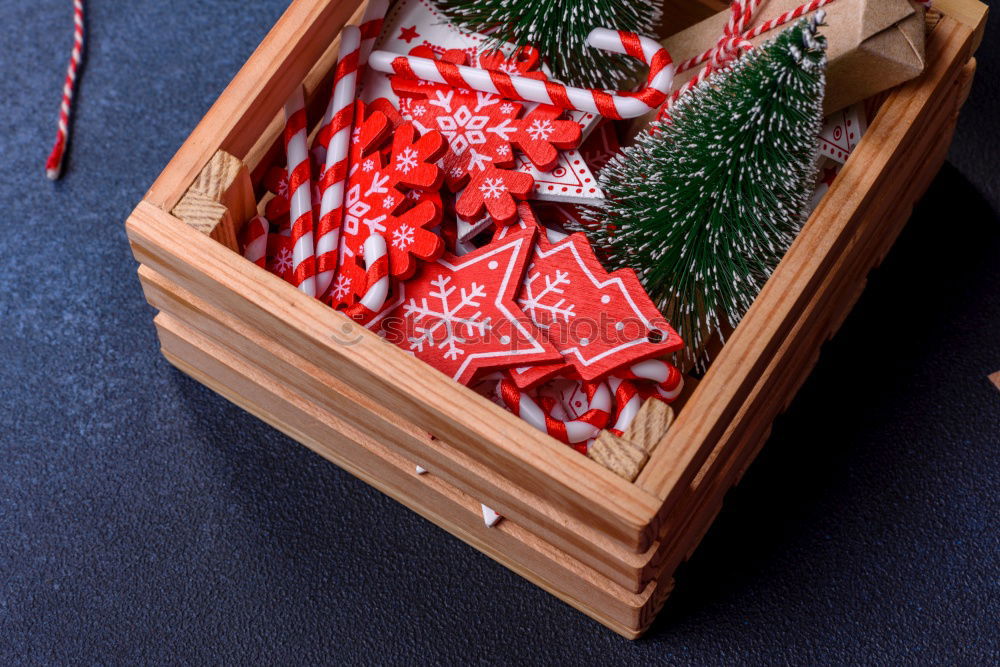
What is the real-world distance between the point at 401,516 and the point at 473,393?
357 millimetres

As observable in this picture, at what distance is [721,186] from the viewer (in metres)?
→ 1.18

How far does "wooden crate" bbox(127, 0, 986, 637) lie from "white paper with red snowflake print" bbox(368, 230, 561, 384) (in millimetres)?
68

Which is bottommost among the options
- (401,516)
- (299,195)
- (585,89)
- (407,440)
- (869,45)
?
(401,516)

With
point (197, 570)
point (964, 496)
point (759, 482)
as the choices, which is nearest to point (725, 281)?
point (759, 482)

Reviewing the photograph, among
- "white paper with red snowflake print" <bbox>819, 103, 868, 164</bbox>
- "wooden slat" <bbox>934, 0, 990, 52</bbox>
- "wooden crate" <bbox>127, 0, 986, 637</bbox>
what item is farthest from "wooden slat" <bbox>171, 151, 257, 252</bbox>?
"wooden slat" <bbox>934, 0, 990, 52</bbox>

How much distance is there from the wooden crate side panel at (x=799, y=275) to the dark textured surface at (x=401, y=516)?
0.27m

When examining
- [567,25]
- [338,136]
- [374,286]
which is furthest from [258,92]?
[567,25]

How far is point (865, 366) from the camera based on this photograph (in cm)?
148

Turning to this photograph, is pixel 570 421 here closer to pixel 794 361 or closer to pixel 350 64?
pixel 794 361

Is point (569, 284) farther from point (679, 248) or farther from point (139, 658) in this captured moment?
point (139, 658)

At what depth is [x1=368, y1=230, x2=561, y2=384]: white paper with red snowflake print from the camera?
1188 millimetres

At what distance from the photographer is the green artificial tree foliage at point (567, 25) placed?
131cm

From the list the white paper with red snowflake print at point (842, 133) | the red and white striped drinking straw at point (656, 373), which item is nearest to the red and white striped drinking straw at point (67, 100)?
the red and white striped drinking straw at point (656, 373)

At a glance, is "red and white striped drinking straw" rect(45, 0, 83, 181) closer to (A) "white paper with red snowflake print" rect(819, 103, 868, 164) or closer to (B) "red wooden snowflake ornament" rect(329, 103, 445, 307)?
(B) "red wooden snowflake ornament" rect(329, 103, 445, 307)
